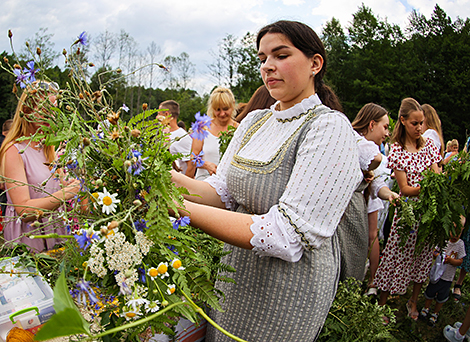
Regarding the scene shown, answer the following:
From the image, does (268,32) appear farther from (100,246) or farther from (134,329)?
(134,329)

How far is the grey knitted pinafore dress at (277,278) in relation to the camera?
4.12ft

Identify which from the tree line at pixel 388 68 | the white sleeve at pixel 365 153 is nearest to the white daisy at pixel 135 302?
the white sleeve at pixel 365 153

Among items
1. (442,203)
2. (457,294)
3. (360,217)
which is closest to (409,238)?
(442,203)

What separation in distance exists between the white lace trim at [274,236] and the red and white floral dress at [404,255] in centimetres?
296

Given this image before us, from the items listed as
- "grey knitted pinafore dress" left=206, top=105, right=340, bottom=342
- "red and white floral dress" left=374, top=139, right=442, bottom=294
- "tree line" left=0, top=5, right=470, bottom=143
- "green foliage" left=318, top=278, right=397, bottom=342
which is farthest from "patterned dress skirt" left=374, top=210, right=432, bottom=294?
"tree line" left=0, top=5, right=470, bottom=143

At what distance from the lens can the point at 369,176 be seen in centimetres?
321

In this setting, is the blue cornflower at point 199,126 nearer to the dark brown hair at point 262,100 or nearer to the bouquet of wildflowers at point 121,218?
the bouquet of wildflowers at point 121,218

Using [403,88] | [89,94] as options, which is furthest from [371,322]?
[403,88]

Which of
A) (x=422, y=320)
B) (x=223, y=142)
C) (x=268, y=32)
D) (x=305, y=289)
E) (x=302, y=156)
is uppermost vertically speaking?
(x=268, y=32)

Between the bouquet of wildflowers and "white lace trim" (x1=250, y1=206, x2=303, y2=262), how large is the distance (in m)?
0.21

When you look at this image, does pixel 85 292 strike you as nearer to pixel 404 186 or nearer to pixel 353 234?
pixel 353 234

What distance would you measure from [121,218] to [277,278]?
732 millimetres

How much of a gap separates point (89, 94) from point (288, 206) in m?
0.71

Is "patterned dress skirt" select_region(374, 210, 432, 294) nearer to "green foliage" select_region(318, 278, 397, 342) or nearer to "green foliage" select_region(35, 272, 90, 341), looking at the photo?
"green foliage" select_region(318, 278, 397, 342)
